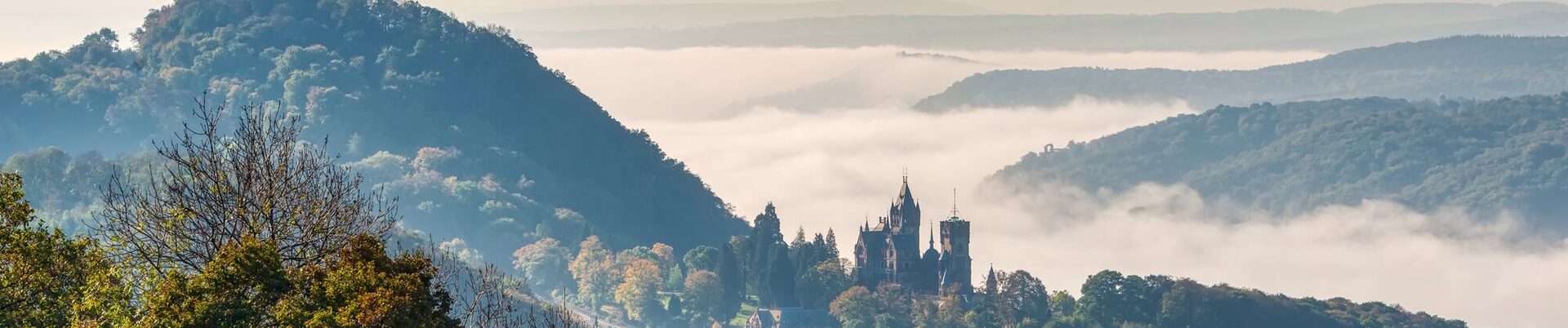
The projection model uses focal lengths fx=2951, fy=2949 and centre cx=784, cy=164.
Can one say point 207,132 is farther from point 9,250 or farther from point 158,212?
point 9,250

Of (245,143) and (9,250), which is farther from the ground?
(245,143)

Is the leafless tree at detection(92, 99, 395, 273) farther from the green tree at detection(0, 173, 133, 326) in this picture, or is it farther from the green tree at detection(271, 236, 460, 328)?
the green tree at detection(271, 236, 460, 328)

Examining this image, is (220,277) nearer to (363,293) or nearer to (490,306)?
(363,293)

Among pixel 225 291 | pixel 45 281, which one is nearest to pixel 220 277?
pixel 225 291

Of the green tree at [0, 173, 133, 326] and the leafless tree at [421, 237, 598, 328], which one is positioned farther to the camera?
the leafless tree at [421, 237, 598, 328]

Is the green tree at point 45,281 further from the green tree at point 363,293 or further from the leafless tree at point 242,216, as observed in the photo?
the green tree at point 363,293

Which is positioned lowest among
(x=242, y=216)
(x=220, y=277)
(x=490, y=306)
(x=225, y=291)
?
(x=225, y=291)

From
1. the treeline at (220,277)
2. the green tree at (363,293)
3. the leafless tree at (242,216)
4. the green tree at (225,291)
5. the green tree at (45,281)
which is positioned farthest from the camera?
the leafless tree at (242,216)

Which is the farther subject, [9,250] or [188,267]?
[188,267]

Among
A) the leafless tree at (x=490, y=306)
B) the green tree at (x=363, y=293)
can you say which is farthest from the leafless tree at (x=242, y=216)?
the leafless tree at (x=490, y=306)

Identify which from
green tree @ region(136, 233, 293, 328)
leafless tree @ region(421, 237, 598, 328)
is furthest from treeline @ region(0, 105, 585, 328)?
leafless tree @ region(421, 237, 598, 328)

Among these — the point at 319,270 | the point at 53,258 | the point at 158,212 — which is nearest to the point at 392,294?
the point at 319,270
